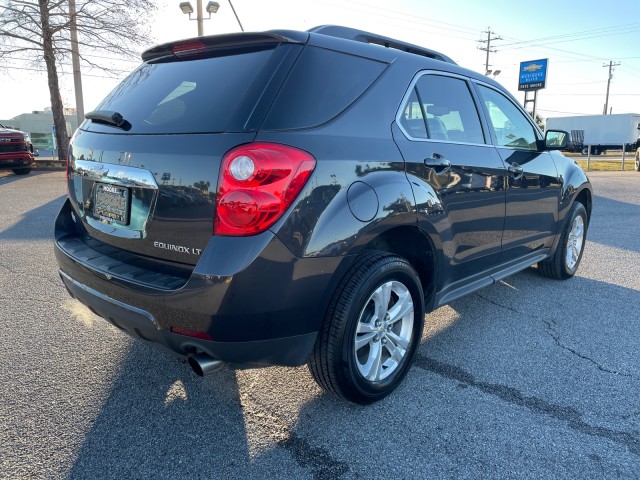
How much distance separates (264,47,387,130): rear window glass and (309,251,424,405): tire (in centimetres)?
73

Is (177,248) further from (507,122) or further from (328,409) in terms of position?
(507,122)

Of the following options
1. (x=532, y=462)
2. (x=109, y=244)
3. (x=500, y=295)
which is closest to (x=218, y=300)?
(x=109, y=244)

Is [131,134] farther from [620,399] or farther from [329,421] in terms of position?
[620,399]

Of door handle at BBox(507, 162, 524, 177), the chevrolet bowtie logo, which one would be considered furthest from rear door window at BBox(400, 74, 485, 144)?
the chevrolet bowtie logo

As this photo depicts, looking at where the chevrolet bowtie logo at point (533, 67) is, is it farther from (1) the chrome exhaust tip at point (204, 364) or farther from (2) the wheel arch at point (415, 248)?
(1) the chrome exhaust tip at point (204, 364)

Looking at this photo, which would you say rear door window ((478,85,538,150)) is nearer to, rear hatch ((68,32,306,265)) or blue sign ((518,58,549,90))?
rear hatch ((68,32,306,265))

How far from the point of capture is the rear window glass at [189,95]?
2283 mm

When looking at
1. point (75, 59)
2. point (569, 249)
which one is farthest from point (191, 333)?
point (75, 59)

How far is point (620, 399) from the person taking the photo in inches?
107

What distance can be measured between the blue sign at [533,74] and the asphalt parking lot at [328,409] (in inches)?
1314

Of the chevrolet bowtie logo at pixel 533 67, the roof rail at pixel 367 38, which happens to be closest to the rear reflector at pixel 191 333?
the roof rail at pixel 367 38

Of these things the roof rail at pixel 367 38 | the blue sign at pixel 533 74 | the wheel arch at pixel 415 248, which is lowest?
the wheel arch at pixel 415 248

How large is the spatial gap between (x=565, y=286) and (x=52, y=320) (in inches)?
175

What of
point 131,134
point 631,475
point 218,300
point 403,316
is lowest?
point 631,475
